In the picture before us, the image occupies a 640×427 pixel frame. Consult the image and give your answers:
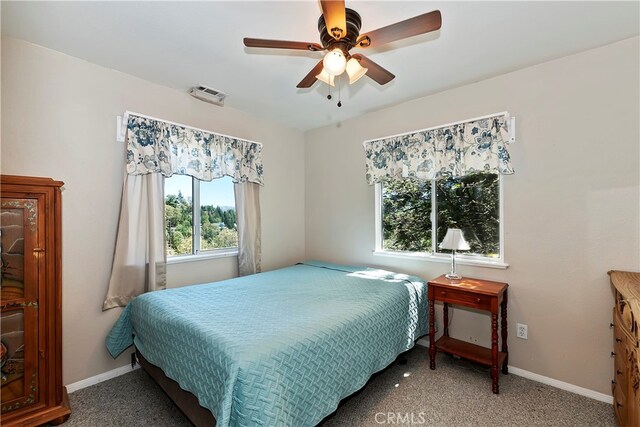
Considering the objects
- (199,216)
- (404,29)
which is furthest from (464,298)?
(199,216)

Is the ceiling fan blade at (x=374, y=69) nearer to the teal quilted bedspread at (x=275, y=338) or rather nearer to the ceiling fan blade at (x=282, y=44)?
the ceiling fan blade at (x=282, y=44)

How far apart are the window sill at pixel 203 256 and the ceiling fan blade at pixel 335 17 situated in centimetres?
236

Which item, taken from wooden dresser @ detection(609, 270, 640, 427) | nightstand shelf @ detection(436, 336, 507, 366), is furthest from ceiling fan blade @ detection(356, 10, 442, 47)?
nightstand shelf @ detection(436, 336, 507, 366)

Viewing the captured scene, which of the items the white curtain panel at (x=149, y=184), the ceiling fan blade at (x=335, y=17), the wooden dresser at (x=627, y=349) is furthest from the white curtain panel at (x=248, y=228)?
the wooden dresser at (x=627, y=349)

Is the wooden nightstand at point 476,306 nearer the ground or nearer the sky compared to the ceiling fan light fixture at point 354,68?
nearer the ground

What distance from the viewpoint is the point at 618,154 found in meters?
1.98

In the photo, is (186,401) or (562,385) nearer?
(186,401)

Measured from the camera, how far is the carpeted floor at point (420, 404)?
1.82m

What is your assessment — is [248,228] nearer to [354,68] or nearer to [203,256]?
[203,256]

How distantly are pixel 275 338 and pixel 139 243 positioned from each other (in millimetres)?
1708

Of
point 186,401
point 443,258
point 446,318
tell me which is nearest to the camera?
point 186,401

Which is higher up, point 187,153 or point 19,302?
point 187,153

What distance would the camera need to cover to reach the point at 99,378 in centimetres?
227

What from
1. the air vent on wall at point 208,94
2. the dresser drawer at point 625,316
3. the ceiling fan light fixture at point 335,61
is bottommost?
the dresser drawer at point 625,316
